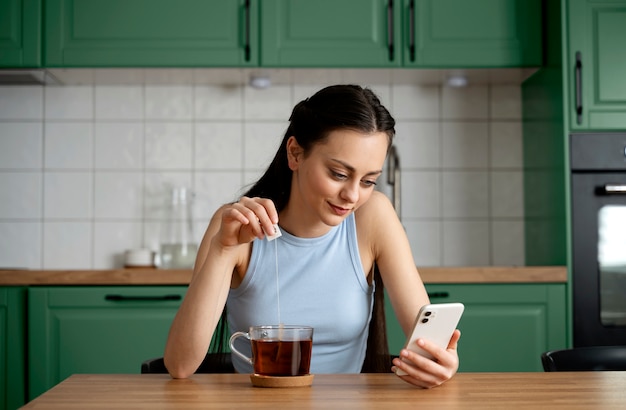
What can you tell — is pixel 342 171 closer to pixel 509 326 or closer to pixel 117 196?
pixel 509 326

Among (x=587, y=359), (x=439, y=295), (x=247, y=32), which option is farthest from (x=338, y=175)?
(x=247, y=32)

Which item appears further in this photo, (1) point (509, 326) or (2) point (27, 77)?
(2) point (27, 77)

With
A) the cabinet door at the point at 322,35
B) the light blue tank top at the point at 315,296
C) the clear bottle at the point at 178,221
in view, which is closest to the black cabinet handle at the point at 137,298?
the clear bottle at the point at 178,221

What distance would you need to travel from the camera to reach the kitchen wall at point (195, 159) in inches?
140

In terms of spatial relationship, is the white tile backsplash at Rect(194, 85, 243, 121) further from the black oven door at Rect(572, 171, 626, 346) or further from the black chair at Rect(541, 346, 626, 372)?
the black chair at Rect(541, 346, 626, 372)

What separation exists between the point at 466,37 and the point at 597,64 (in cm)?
50

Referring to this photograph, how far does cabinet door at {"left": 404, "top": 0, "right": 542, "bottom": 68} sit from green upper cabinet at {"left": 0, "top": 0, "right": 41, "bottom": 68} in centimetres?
142

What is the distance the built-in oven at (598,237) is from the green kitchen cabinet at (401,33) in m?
0.45

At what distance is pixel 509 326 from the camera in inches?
120

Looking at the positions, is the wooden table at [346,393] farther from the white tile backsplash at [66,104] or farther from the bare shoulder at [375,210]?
the white tile backsplash at [66,104]

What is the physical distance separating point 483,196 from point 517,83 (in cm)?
50

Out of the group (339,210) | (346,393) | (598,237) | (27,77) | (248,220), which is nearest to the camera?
(346,393)

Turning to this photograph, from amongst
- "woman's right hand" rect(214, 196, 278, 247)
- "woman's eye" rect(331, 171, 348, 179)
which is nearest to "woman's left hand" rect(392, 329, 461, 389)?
"woman's right hand" rect(214, 196, 278, 247)

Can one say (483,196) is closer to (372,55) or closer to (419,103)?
(419,103)
